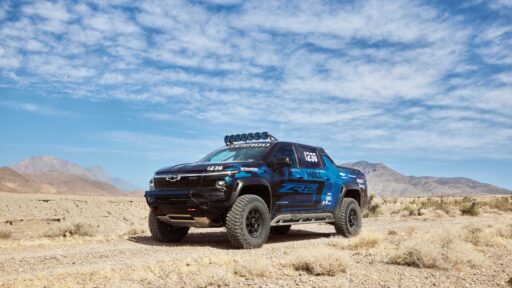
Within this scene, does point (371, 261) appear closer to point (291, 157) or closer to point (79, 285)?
point (291, 157)

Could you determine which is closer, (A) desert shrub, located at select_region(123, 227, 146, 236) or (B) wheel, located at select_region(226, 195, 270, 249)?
(B) wheel, located at select_region(226, 195, 270, 249)

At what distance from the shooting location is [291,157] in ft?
36.1

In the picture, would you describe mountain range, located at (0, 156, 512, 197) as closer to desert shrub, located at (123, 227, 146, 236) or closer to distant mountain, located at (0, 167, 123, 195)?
distant mountain, located at (0, 167, 123, 195)

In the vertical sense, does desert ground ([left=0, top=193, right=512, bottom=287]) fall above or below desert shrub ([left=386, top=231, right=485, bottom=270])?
below

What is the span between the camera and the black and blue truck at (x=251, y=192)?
30.5 ft

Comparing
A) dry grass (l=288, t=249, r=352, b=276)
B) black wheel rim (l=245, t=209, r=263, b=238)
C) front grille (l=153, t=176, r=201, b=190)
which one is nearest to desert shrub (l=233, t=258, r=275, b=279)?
dry grass (l=288, t=249, r=352, b=276)

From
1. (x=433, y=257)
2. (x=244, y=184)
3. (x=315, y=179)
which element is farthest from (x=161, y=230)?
(x=433, y=257)

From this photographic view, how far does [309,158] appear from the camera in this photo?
11523 mm

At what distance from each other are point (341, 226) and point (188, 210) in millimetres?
4189

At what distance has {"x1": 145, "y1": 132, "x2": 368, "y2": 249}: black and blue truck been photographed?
30.5 ft

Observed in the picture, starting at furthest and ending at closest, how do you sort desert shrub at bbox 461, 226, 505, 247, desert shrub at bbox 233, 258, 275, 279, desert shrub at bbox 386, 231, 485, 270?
desert shrub at bbox 461, 226, 505, 247 < desert shrub at bbox 386, 231, 485, 270 < desert shrub at bbox 233, 258, 275, 279

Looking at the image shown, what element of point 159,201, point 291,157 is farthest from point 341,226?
point 159,201

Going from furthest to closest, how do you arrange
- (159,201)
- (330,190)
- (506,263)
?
(330,190) → (159,201) → (506,263)

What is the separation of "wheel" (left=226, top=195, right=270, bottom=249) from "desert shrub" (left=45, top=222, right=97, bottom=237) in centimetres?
546
